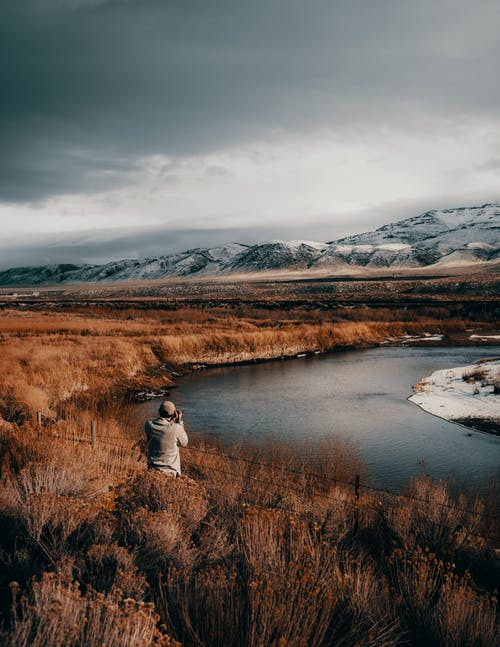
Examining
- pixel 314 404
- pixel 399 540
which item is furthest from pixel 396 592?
pixel 314 404

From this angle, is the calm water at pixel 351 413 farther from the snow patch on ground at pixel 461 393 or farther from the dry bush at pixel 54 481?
the dry bush at pixel 54 481

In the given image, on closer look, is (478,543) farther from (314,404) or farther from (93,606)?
(314,404)

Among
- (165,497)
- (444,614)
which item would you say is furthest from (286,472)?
(444,614)

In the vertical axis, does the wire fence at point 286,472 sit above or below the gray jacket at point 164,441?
below

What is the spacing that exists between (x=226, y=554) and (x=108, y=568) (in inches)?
49.2

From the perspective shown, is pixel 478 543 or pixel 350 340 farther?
pixel 350 340

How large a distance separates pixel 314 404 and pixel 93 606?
17.0m

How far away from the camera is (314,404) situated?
20172 millimetres

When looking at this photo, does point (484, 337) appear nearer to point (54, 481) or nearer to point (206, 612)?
point (54, 481)

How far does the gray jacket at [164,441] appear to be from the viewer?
741 cm

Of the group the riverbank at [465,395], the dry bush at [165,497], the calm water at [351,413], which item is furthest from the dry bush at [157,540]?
the riverbank at [465,395]

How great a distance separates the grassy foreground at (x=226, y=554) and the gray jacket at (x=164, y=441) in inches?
16.0

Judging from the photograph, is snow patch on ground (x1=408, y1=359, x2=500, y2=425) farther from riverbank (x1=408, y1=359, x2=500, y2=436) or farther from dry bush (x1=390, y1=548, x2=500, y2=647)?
dry bush (x1=390, y1=548, x2=500, y2=647)

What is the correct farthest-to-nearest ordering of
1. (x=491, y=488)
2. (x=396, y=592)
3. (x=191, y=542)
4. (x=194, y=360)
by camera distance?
(x=194, y=360) < (x=491, y=488) < (x=191, y=542) < (x=396, y=592)
